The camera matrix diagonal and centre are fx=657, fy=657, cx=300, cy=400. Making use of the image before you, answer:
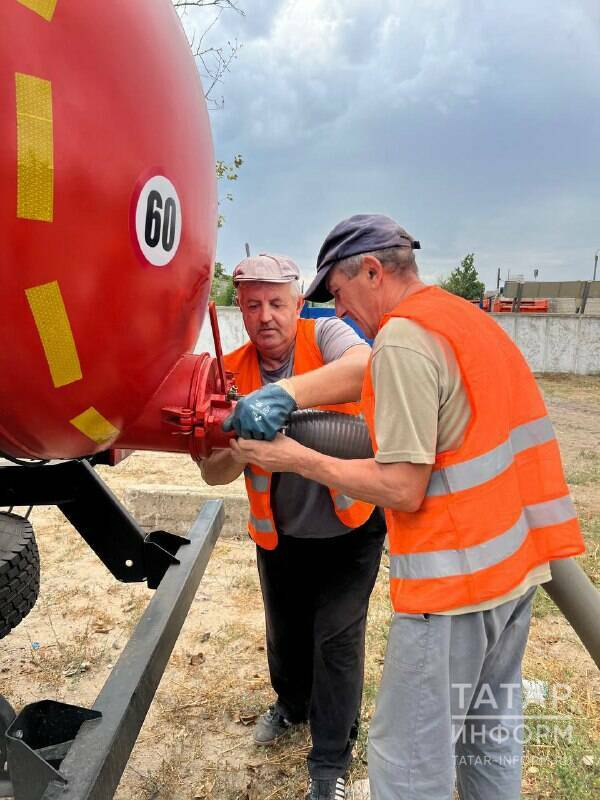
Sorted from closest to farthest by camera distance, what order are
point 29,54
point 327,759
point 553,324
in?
point 29,54, point 327,759, point 553,324

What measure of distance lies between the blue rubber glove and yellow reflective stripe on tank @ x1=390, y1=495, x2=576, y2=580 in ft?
1.48

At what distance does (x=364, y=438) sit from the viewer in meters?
1.80

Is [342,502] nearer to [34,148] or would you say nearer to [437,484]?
[437,484]

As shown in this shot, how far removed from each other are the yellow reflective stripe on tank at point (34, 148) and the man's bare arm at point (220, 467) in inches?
34.8

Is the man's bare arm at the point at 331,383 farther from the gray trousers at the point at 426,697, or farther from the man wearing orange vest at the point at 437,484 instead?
the gray trousers at the point at 426,697

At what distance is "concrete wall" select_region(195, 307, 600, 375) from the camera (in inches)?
641

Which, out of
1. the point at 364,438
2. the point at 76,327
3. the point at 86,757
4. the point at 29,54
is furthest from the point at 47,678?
the point at 29,54

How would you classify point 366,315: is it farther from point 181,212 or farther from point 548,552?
point 548,552

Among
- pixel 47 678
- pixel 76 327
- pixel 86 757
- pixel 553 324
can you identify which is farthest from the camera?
pixel 553 324

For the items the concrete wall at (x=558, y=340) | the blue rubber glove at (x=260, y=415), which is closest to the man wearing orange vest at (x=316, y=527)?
the blue rubber glove at (x=260, y=415)

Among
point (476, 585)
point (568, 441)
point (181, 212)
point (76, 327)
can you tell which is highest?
point (181, 212)

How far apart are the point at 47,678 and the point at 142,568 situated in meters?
1.11

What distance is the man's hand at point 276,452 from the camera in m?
1.68

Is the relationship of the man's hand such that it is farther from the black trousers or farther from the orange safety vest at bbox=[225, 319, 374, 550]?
the black trousers
